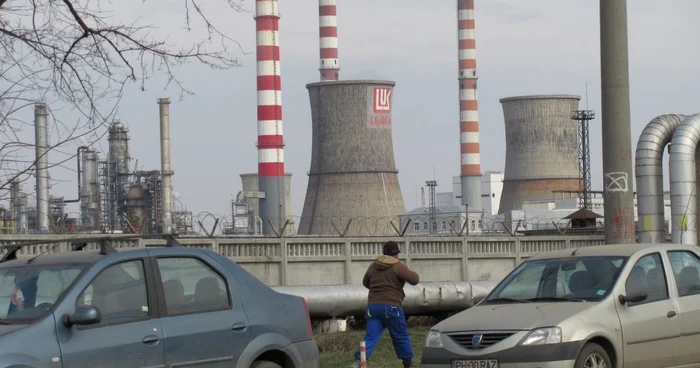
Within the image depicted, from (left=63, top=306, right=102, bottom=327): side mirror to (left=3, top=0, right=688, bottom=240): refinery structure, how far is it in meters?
39.4

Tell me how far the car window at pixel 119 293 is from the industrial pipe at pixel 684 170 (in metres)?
21.3

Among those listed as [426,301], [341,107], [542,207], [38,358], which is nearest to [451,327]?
[38,358]

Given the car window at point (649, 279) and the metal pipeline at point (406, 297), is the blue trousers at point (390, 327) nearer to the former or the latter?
the car window at point (649, 279)

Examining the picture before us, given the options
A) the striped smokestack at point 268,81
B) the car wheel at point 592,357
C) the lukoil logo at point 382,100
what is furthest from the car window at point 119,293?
the lukoil logo at point 382,100

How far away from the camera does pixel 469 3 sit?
74.6m

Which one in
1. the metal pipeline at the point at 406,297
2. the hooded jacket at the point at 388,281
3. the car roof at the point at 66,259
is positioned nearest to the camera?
the car roof at the point at 66,259

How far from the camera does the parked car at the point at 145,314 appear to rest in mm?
6902

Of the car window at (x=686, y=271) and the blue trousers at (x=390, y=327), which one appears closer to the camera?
the car window at (x=686, y=271)

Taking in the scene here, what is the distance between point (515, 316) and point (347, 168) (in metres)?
56.0

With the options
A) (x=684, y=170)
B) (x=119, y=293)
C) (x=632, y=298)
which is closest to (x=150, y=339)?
(x=119, y=293)

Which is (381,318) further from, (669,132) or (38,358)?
(669,132)

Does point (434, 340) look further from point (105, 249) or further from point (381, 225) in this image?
point (381, 225)

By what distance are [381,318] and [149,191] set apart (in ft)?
182

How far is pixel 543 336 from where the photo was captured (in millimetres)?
8664
